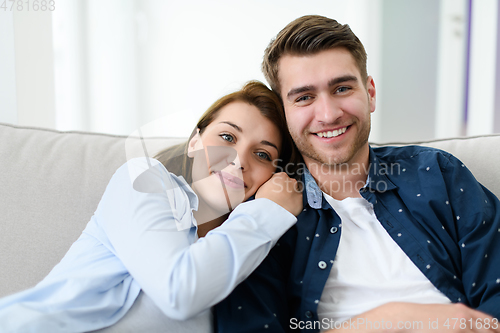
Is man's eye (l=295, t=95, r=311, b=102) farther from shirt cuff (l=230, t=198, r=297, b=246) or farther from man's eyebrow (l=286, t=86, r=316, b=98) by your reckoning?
shirt cuff (l=230, t=198, r=297, b=246)

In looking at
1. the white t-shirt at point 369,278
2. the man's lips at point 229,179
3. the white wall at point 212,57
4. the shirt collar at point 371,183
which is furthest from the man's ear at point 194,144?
the white wall at point 212,57

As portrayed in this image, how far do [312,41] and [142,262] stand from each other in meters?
0.82

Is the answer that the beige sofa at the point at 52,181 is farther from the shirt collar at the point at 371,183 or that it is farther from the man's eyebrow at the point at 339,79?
the man's eyebrow at the point at 339,79

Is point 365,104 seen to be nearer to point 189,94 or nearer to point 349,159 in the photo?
point 349,159

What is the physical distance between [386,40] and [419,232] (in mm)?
2150

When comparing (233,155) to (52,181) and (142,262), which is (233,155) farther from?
(52,181)

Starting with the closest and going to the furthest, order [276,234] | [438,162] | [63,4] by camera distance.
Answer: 1. [276,234]
2. [438,162]
3. [63,4]

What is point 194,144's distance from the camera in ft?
3.66

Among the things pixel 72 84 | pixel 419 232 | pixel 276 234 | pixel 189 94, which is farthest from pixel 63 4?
pixel 419 232

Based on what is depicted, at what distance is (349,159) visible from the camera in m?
1.11

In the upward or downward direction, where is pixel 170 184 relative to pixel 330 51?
downward

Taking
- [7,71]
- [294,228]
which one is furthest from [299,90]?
[7,71]

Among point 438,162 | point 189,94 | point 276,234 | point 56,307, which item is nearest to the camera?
point 56,307

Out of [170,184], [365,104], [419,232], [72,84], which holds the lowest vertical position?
[419,232]
